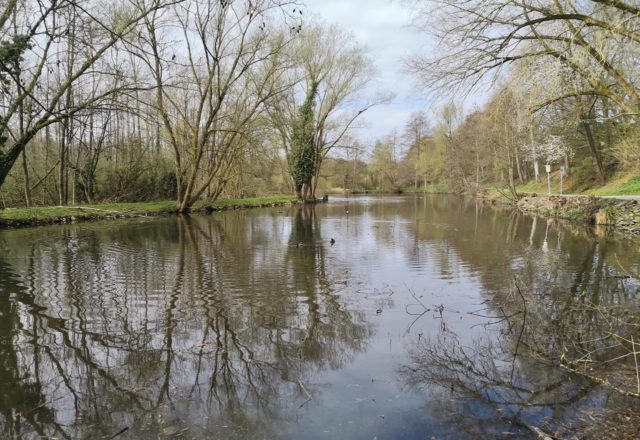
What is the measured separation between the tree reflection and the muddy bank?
12457mm

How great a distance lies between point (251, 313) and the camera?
20.9 ft

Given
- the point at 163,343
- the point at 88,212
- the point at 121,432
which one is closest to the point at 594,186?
the point at 88,212

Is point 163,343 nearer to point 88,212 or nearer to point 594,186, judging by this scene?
point 88,212

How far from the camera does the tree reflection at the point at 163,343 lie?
371 centimetres

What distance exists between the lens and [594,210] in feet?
63.3

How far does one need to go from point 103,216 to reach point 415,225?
13.9 m

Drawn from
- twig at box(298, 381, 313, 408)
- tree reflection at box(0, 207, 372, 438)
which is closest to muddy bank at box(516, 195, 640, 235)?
tree reflection at box(0, 207, 372, 438)

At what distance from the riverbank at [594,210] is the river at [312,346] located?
6583 millimetres

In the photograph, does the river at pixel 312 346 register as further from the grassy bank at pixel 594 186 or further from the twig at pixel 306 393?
the grassy bank at pixel 594 186

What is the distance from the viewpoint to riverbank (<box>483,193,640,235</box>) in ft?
53.1

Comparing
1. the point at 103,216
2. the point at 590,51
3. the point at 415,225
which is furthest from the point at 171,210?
the point at 590,51

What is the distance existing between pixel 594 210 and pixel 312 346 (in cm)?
1839

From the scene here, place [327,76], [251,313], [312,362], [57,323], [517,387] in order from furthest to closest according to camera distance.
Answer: [327,76]
[251,313]
[57,323]
[312,362]
[517,387]

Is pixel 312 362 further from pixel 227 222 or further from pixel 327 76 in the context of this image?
pixel 327 76
